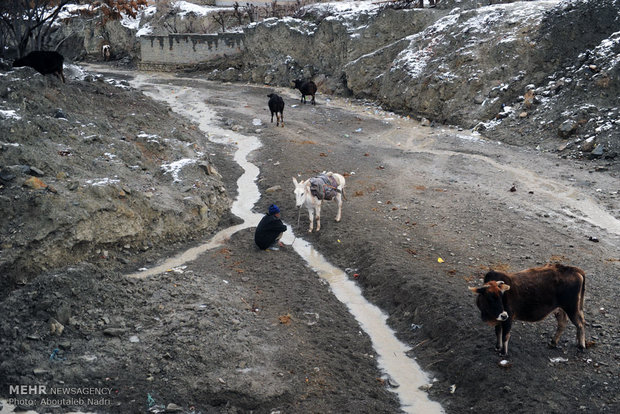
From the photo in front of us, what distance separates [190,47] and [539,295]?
43.9 meters

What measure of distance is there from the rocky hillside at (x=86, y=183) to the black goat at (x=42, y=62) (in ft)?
4.05

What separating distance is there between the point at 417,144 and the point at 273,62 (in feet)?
73.1

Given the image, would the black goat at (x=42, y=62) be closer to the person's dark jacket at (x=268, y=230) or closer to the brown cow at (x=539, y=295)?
the person's dark jacket at (x=268, y=230)

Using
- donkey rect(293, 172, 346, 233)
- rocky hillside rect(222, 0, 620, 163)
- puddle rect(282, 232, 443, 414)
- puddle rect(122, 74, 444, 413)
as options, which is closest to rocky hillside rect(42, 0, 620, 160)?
rocky hillside rect(222, 0, 620, 163)

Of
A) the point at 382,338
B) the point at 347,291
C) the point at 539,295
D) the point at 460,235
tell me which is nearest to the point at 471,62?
the point at 460,235

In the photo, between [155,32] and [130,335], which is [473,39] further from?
[155,32]

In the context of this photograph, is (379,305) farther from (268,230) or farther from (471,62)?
(471,62)

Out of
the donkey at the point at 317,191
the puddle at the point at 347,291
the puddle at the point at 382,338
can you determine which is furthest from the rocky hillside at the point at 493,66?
the puddle at the point at 382,338

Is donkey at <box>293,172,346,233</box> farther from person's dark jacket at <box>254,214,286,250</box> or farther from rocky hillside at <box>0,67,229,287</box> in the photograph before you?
rocky hillside at <box>0,67,229,287</box>

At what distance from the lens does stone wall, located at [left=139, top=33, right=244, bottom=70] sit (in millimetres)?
46031

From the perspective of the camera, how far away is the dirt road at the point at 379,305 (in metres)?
7.64

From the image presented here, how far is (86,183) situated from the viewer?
42.6 ft

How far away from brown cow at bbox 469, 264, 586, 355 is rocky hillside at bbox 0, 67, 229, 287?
342 inches

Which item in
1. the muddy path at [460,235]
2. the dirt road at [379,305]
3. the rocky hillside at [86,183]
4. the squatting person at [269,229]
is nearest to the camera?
the dirt road at [379,305]
